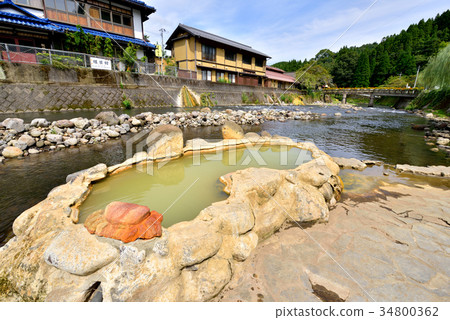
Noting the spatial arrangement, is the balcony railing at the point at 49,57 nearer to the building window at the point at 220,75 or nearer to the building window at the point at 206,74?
the building window at the point at 206,74

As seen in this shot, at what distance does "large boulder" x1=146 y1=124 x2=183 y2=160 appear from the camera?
6.35m

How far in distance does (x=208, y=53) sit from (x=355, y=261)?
104 feet

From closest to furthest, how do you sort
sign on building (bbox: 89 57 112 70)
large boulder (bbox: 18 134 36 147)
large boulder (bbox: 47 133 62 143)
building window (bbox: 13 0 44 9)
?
1. large boulder (bbox: 18 134 36 147)
2. large boulder (bbox: 47 133 62 143)
3. sign on building (bbox: 89 57 112 70)
4. building window (bbox: 13 0 44 9)

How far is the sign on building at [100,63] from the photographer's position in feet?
52.7

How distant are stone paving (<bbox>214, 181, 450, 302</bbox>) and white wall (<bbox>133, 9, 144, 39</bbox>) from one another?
2799 cm

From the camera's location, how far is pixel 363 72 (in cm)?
5841

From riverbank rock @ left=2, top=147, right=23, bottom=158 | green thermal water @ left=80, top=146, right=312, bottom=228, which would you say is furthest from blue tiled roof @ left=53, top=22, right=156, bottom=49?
green thermal water @ left=80, top=146, right=312, bottom=228

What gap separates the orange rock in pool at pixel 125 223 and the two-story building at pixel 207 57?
75.5ft

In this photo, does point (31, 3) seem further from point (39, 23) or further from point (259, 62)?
point (259, 62)

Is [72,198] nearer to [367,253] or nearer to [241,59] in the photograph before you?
[367,253]

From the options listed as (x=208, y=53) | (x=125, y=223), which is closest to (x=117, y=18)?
(x=208, y=53)

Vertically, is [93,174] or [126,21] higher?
[126,21]

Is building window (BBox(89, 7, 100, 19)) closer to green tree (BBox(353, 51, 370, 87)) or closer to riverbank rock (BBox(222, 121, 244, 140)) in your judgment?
A: riverbank rock (BBox(222, 121, 244, 140))
